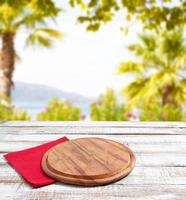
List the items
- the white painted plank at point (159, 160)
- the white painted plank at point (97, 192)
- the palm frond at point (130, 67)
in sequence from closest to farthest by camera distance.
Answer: the white painted plank at point (97, 192) → the white painted plank at point (159, 160) → the palm frond at point (130, 67)

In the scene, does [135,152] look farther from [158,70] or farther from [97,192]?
[158,70]

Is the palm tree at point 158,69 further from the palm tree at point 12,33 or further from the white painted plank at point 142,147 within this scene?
the white painted plank at point 142,147

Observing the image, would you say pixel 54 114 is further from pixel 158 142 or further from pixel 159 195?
pixel 159 195

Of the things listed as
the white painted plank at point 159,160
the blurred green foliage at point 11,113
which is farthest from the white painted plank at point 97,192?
the blurred green foliage at point 11,113

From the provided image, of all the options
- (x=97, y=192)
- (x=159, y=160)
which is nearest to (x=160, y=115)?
(x=159, y=160)

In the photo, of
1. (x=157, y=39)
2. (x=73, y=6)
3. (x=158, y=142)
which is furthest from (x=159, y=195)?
(x=157, y=39)

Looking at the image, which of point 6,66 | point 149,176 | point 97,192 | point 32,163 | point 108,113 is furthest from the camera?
point 6,66

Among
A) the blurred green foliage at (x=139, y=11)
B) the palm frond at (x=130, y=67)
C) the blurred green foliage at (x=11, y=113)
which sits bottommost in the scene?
the palm frond at (x=130, y=67)
